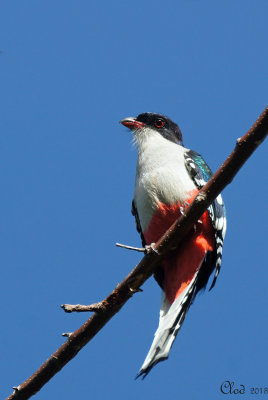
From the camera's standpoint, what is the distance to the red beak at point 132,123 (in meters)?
6.57

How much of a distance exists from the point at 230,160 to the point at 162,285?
2163 millimetres

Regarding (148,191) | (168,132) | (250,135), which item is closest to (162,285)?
(148,191)

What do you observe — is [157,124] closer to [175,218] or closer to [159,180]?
[159,180]

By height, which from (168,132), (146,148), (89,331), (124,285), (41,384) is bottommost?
(41,384)

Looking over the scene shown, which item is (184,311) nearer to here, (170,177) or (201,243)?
(201,243)

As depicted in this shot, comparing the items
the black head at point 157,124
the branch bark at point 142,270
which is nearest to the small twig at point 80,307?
the branch bark at point 142,270

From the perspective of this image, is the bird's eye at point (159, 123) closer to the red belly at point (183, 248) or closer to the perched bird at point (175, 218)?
the perched bird at point (175, 218)

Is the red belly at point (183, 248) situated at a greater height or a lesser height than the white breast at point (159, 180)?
lesser

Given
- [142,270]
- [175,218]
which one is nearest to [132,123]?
[175,218]

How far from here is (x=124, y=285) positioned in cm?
404

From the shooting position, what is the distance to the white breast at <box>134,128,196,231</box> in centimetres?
522

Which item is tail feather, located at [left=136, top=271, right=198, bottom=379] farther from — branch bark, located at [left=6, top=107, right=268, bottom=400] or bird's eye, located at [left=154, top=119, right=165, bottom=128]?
bird's eye, located at [left=154, top=119, right=165, bottom=128]

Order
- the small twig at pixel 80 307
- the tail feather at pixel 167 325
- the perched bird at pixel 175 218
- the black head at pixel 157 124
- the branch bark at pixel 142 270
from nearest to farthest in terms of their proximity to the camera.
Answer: the branch bark at pixel 142 270 → the small twig at pixel 80 307 → the tail feather at pixel 167 325 → the perched bird at pixel 175 218 → the black head at pixel 157 124

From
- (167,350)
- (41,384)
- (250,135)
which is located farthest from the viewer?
(167,350)
